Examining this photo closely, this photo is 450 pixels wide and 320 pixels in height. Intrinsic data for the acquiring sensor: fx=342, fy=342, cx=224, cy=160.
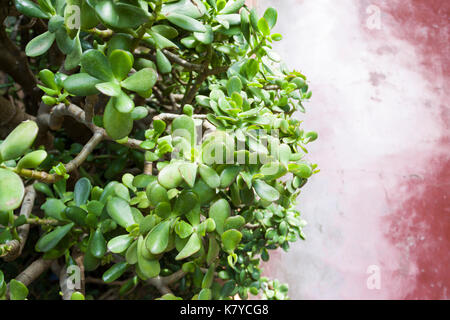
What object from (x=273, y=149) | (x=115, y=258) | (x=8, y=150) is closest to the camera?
(x=8, y=150)

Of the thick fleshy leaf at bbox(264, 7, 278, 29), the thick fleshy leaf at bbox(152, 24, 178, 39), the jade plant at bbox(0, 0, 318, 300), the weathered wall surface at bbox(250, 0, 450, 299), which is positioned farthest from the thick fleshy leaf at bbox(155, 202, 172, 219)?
the weathered wall surface at bbox(250, 0, 450, 299)

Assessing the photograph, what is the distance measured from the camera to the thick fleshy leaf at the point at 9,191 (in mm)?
339

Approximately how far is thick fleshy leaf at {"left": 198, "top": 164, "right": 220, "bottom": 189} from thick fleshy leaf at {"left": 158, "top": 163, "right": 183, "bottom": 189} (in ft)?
0.09

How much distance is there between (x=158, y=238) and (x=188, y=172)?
10 cm

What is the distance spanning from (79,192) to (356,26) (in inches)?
51.3

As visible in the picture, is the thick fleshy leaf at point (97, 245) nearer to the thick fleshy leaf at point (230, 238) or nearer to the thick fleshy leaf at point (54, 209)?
the thick fleshy leaf at point (54, 209)

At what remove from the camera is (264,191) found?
0.45 meters

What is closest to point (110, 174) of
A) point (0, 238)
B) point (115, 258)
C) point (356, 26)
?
point (115, 258)

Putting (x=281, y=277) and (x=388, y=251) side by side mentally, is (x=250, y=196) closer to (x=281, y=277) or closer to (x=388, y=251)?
(x=281, y=277)

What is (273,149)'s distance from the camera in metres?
0.48

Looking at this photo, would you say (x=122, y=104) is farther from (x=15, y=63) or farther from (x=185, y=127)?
(x=15, y=63)

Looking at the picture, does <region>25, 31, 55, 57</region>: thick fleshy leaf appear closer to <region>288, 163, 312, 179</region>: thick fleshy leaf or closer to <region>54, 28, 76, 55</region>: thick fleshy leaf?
<region>54, 28, 76, 55</region>: thick fleshy leaf

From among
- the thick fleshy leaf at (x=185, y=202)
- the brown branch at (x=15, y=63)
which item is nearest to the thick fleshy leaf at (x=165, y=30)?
the thick fleshy leaf at (x=185, y=202)

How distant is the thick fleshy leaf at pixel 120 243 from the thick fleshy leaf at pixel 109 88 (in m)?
0.22
